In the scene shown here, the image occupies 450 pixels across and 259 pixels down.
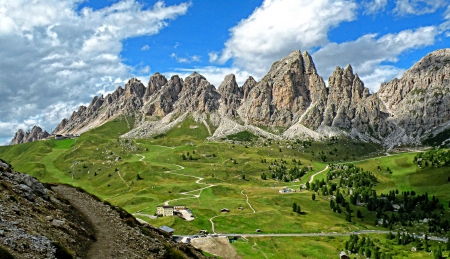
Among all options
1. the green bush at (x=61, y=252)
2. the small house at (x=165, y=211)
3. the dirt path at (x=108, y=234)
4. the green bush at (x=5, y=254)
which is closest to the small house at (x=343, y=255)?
the small house at (x=165, y=211)

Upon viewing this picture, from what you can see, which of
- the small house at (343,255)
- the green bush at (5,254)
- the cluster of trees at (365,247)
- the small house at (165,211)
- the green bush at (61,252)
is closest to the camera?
the green bush at (5,254)

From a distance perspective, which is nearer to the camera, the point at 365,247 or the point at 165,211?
the point at 365,247

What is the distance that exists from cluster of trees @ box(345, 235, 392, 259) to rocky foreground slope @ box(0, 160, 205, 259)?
100440mm

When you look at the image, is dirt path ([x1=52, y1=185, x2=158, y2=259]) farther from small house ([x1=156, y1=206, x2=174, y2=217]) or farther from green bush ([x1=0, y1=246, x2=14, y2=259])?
small house ([x1=156, y1=206, x2=174, y2=217])

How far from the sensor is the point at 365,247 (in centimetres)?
13975

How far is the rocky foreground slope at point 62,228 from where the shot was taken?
34062 millimetres

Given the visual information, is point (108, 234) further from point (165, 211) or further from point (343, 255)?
point (165, 211)

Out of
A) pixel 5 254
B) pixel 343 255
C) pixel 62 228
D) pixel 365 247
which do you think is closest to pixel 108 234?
pixel 62 228

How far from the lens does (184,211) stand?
17000 cm

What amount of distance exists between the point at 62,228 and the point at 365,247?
12831cm

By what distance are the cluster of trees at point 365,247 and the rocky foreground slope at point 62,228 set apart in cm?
10044

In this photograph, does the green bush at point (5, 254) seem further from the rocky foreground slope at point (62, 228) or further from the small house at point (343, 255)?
the small house at point (343, 255)

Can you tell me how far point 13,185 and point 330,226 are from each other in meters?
158

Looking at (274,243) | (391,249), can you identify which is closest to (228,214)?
(274,243)
